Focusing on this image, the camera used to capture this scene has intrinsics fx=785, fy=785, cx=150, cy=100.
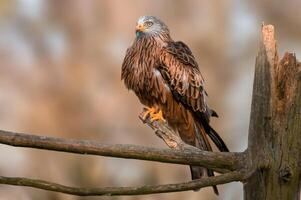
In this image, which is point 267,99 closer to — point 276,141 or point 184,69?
point 276,141

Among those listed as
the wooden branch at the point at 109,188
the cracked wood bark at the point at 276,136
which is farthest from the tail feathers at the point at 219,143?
the wooden branch at the point at 109,188

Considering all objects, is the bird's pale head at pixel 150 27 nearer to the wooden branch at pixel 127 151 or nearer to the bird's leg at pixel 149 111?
the bird's leg at pixel 149 111

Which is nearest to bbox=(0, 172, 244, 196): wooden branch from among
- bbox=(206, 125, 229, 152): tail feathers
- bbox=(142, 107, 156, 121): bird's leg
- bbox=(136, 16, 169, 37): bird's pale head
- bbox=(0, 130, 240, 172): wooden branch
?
bbox=(0, 130, 240, 172): wooden branch

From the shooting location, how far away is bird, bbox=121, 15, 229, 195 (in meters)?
4.73

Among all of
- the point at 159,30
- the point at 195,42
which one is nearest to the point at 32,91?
the point at 195,42

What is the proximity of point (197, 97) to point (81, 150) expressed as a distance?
2457 mm

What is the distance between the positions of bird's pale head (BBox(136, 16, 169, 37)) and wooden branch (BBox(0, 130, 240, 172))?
2.50 m

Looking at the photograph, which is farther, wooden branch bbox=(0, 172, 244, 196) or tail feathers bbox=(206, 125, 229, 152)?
tail feathers bbox=(206, 125, 229, 152)

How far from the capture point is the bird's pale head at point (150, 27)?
16.5 ft

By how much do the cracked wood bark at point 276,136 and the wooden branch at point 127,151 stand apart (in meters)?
0.08

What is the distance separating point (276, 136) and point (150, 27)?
8.56 feet

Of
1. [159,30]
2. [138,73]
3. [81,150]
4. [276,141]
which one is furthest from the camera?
[159,30]

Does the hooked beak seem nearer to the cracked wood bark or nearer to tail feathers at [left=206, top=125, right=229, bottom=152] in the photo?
tail feathers at [left=206, top=125, right=229, bottom=152]

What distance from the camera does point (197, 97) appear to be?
4.77m
